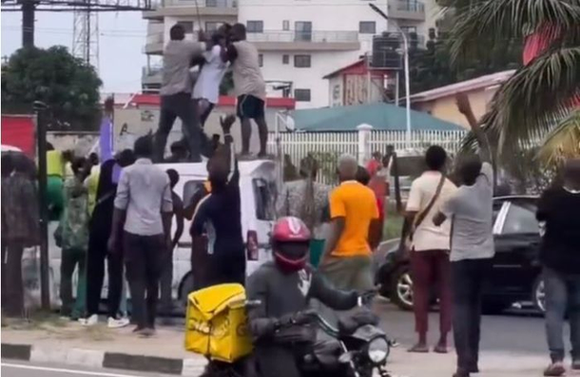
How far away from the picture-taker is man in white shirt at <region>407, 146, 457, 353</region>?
1398 centimetres

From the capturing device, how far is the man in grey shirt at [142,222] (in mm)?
15398

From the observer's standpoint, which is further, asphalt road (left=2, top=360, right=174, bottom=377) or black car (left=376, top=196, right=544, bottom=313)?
black car (left=376, top=196, right=544, bottom=313)

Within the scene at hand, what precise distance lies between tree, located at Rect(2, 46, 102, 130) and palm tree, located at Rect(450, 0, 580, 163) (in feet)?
79.9

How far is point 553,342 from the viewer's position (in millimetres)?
13031

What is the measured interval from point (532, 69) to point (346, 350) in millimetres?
11163

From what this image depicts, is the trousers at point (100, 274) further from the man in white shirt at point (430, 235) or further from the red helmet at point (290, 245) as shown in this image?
the red helmet at point (290, 245)

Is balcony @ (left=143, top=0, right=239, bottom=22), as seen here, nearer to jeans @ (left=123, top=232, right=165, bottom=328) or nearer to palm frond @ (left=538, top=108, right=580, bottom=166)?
palm frond @ (left=538, top=108, right=580, bottom=166)

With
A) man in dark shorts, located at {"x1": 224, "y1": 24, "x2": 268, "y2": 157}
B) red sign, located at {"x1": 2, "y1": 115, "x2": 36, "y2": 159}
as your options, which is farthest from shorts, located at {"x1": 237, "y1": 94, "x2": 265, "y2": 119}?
red sign, located at {"x1": 2, "y1": 115, "x2": 36, "y2": 159}

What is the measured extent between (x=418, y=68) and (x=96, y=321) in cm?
5443

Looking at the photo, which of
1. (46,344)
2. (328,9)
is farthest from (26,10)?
(328,9)

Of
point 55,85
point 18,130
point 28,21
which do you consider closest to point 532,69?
point 18,130

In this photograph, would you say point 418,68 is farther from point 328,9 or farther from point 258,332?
point 258,332

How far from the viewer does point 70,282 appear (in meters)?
17.1

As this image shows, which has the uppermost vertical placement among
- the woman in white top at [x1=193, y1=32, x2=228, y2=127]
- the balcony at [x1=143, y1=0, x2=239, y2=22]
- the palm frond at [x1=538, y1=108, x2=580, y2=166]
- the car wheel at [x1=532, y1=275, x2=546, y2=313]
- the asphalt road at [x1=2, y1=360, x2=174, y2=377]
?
the balcony at [x1=143, y1=0, x2=239, y2=22]
